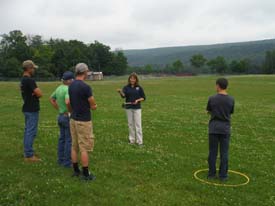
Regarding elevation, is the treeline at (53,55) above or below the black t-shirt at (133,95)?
above

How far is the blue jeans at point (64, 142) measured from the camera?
9.20m

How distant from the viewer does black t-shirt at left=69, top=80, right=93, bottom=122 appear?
802cm

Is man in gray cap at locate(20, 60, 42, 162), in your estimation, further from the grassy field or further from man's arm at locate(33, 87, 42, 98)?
the grassy field

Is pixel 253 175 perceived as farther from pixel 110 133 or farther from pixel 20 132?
pixel 20 132

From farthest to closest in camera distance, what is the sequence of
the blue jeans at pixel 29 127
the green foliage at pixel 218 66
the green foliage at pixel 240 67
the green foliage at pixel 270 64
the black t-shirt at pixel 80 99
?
the green foliage at pixel 218 66 → the green foliage at pixel 240 67 → the green foliage at pixel 270 64 → the blue jeans at pixel 29 127 → the black t-shirt at pixel 80 99

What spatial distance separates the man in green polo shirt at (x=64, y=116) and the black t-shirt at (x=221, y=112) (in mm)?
3395

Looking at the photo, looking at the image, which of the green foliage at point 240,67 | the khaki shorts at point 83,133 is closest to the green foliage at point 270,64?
the green foliage at point 240,67

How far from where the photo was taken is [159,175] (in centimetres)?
900

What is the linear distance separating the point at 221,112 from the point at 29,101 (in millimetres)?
4753

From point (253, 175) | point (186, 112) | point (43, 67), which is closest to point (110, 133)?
point (253, 175)

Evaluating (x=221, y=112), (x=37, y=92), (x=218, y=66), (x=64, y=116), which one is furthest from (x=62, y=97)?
(x=218, y=66)

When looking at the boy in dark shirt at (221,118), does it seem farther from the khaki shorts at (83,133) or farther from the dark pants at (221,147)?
the khaki shorts at (83,133)

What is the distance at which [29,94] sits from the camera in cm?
955

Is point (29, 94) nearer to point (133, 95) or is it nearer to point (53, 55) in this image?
point (133, 95)
